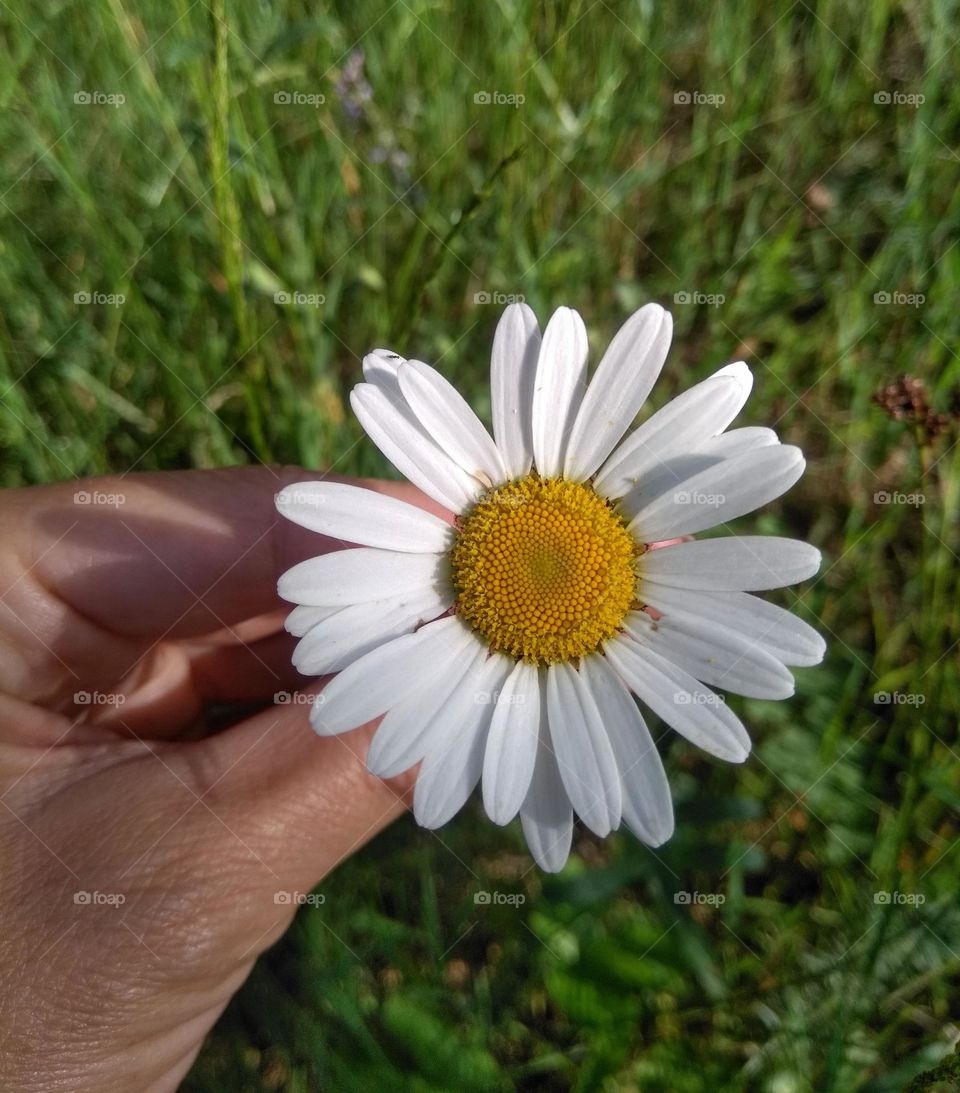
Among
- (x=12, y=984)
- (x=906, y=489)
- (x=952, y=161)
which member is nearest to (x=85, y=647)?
(x=12, y=984)

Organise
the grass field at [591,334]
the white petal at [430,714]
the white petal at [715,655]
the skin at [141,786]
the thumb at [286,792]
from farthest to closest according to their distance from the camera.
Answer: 1. the grass field at [591,334]
2. the thumb at [286,792]
3. the skin at [141,786]
4. the white petal at [430,714]
5. the white petal at [715,655]

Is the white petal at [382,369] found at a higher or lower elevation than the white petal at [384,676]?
higher

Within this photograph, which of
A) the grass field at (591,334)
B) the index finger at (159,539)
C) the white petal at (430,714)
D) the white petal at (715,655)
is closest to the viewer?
the white petal at (715,655)

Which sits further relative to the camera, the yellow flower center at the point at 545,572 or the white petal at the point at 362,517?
the yellow flower center at the point at 545,572

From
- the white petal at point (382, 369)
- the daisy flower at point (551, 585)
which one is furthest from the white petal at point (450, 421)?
the white petal at point (382, 369)

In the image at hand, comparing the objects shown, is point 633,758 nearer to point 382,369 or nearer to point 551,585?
point 551,585

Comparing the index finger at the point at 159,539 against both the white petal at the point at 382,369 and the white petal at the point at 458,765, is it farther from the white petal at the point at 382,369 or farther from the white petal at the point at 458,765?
the white petal at the point at 458,765

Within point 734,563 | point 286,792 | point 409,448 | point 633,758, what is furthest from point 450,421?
point 286,792

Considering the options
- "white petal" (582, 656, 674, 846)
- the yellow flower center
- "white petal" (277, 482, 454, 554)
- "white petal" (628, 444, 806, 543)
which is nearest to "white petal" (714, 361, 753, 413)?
"white petal" (628, 444, 806, 543)
